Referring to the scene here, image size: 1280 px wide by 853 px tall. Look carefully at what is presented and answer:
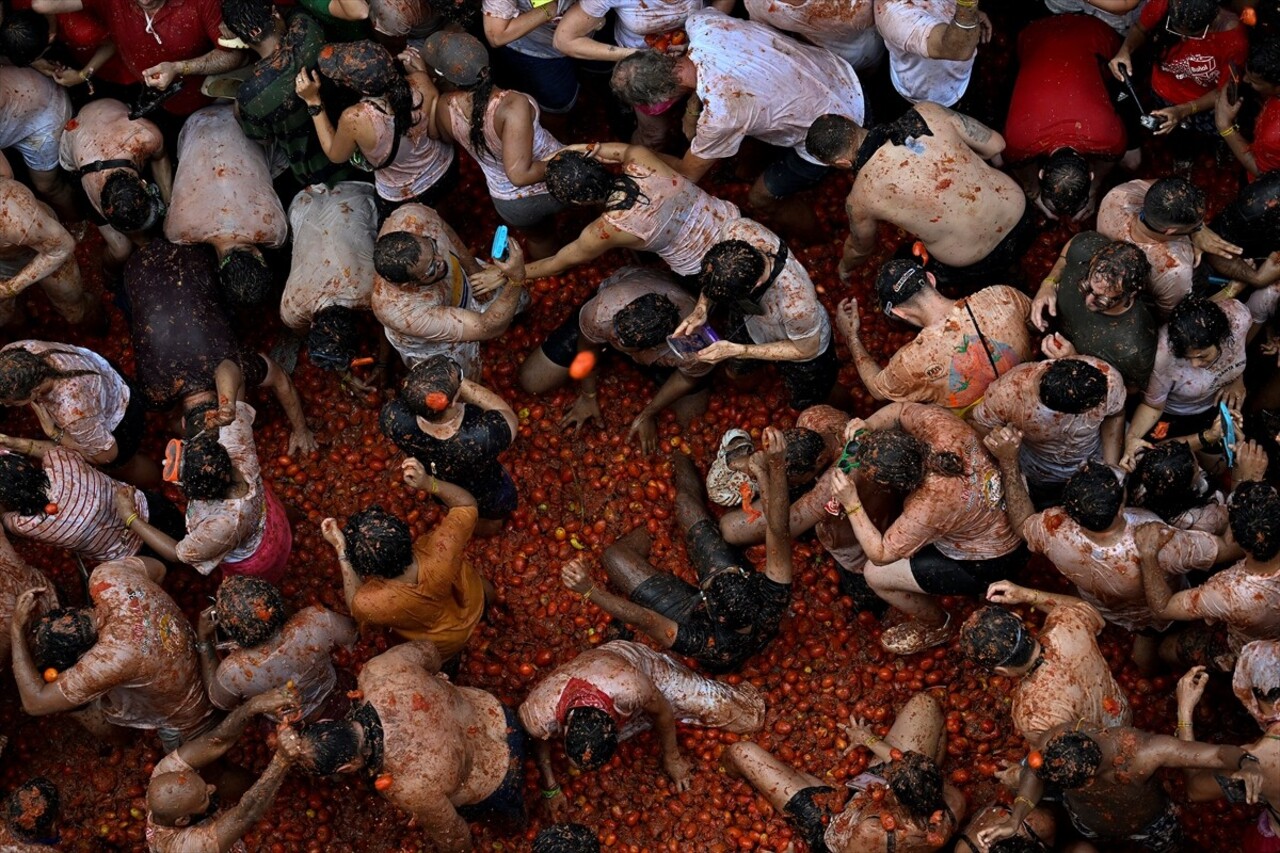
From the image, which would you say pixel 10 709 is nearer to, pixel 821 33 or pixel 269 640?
pixel 269 640

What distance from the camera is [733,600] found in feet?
21.9

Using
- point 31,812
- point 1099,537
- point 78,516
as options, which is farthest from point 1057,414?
point 31,812

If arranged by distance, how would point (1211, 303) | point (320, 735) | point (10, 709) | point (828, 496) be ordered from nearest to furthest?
point (320, 735) < point (1211, 303) < point (828, 496) < point (10, 709)

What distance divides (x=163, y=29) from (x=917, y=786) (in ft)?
17.8

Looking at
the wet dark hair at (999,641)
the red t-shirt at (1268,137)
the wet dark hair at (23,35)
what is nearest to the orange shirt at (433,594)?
the wet dark hair at (999,641)

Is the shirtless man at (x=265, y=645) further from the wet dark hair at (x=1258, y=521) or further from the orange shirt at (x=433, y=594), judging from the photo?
the wet dark hair at (x=1258, y=521)

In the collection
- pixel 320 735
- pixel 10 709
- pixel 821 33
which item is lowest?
pixel 10 709

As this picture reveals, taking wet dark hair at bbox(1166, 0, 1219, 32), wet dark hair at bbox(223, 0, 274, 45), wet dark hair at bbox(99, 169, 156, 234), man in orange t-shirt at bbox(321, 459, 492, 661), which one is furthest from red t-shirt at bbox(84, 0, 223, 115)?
wet dark hair at bbox(1166, 0, 1219, 32)

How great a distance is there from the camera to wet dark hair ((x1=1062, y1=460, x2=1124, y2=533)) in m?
5.99

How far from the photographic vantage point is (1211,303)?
6.42m

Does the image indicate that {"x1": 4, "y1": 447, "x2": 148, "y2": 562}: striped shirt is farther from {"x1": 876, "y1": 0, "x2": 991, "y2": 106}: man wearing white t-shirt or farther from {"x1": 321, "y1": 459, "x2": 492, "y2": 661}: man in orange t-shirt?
{"x1": 876, "y1": 0, "x2": 991, "y2": 106}: man wearing white t-shirt

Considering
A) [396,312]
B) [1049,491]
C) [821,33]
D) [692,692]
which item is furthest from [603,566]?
[821,33]

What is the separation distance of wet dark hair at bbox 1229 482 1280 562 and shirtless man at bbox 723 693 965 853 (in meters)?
1.60

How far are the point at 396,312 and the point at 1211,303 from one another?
3782mm
